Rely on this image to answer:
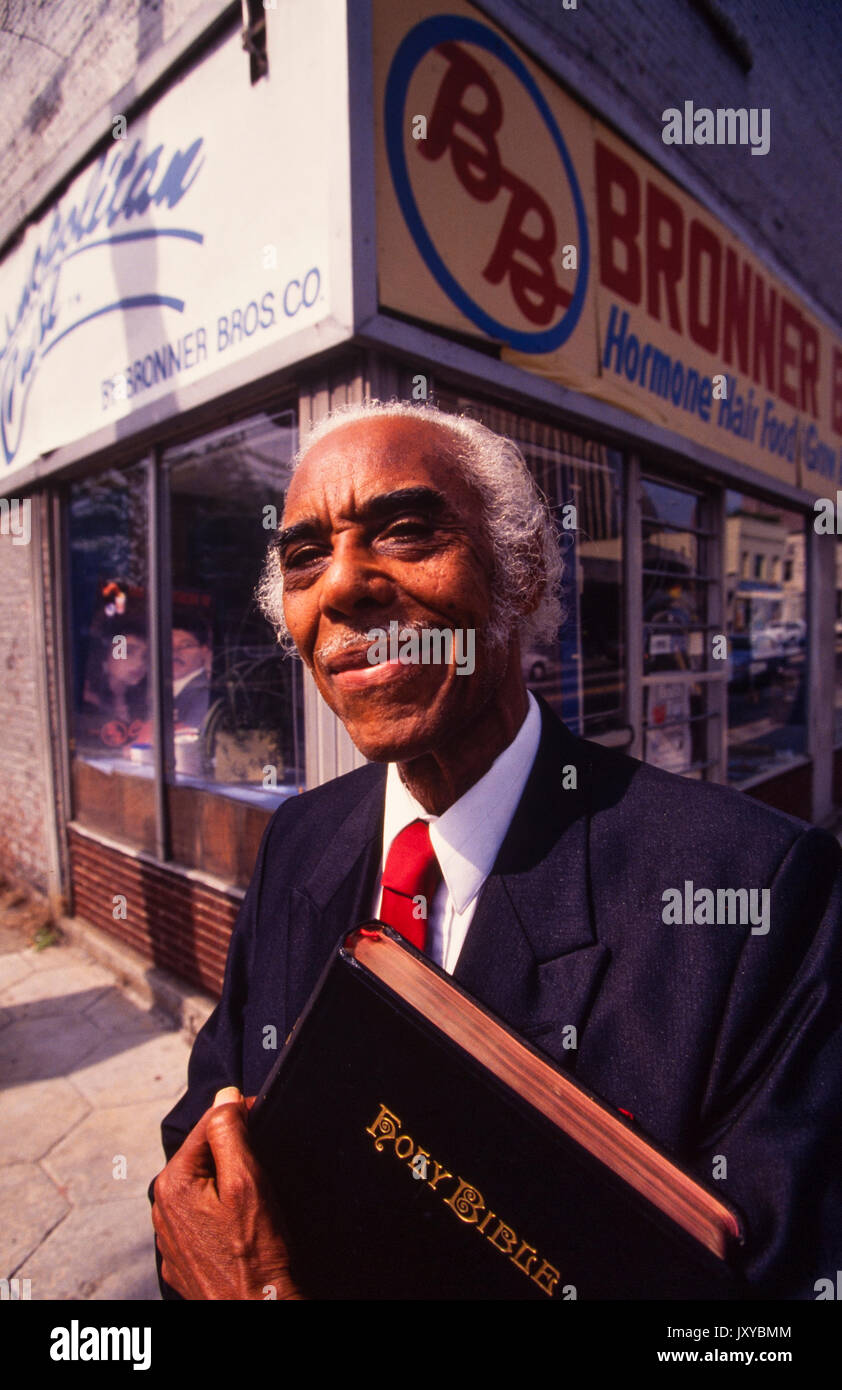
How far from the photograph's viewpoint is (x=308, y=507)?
1252 mm

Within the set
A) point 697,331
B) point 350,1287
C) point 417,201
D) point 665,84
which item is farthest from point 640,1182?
point 665,84

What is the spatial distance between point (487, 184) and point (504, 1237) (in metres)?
3.28

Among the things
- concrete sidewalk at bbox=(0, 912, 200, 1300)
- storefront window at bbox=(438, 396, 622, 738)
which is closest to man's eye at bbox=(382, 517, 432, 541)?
storefront window at bbox=(438, 396, 622, 738)

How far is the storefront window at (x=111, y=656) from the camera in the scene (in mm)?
4227

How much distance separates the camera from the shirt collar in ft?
3.90

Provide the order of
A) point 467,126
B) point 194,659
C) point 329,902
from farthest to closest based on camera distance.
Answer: point 194,659
point 467,126
point 329,902

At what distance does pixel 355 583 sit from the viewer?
1.18 meters

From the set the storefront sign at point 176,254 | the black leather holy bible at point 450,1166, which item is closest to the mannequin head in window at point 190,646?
the storefront sign at point 176,254

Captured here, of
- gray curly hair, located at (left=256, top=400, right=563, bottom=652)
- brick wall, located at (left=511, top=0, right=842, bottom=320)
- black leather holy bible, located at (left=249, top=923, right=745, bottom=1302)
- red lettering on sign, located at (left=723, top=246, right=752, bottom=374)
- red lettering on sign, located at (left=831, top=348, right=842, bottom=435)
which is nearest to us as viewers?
black leather holy bible, located at (left=249, top=923, right=745, bottom=1302)

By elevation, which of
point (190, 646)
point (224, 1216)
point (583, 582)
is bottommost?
→ point (224, 1216)

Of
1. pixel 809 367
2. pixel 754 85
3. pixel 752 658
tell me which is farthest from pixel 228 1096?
pixel 754 85

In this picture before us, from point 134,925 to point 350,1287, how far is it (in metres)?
3.82

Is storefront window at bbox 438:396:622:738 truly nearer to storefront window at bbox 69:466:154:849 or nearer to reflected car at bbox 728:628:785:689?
reflected car at bbox 728:628:785:689

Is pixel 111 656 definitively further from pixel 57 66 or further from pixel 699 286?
pixel 699 286
